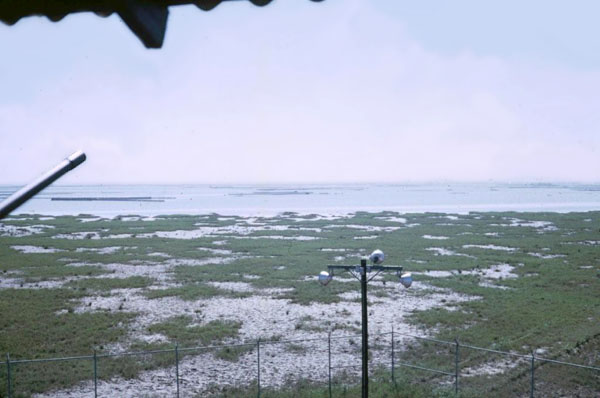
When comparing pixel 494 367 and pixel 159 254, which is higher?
pixel 494 367

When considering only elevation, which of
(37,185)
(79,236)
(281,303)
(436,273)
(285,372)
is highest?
(37,185)

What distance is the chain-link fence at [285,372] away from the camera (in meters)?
16.7

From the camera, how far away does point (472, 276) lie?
128ft

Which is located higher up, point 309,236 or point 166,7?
point 166,7

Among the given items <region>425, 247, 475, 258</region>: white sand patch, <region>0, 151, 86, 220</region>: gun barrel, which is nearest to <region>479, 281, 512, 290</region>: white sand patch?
<region>425, 247, 475, 258</region>: white sand patch

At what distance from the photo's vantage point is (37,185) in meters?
Result: 2.73

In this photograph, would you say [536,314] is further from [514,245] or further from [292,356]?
[514,245]

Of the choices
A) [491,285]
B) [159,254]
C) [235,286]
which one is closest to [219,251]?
[159,254]

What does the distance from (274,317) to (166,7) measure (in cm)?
2531

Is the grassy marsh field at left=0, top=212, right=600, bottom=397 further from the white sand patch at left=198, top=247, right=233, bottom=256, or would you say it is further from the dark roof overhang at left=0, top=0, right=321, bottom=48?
the dark roof overhang at left=0, top=0, right=321, bottom=48

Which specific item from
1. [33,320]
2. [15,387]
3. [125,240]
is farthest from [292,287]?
[125,240]

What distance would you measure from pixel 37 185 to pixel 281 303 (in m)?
28.6

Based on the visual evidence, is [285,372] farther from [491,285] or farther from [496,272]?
[496,272]

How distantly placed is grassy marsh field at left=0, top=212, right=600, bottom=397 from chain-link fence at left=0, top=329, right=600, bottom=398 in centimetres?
10
